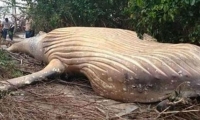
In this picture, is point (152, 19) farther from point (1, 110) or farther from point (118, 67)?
point (1, 110)

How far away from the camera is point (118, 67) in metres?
5.73

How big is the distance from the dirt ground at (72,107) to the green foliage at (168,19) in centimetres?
140

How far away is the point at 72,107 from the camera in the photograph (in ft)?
17.9

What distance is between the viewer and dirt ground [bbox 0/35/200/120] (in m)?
5.10

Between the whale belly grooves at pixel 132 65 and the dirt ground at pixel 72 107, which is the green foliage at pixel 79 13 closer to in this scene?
the whale belly grooves at pixel 132 65

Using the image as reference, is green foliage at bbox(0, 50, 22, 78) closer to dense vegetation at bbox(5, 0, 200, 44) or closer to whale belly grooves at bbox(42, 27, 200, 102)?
whale belly grooves at bbox(42, 27, 200, 102)

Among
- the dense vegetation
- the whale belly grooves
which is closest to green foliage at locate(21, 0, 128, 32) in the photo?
the dense vegetation

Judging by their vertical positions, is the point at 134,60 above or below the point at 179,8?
below

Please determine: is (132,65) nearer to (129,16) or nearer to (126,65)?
(126,65)

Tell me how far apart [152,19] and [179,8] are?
644 millimetres

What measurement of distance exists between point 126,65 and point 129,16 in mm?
4508

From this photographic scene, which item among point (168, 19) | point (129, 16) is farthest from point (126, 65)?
point (129, 16)

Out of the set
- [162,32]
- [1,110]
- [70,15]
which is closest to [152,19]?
[162,32]

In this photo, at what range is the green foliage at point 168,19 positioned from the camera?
19.9ft
